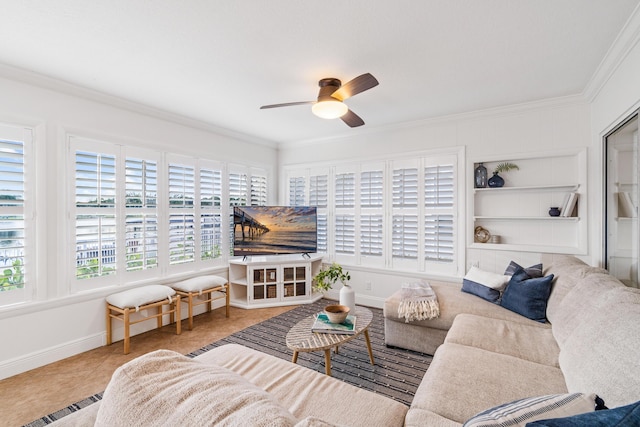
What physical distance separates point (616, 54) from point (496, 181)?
5.01 feet

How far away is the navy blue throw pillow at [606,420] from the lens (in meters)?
0.65

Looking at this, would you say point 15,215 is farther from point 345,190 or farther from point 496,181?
point 496,181

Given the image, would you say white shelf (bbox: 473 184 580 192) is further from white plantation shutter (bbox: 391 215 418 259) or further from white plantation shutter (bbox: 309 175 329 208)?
white plantation shutter (bbox: 309 175 329 208)

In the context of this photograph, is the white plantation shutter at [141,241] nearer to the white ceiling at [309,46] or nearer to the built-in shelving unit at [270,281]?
the built-in shelving unit at [270,281]

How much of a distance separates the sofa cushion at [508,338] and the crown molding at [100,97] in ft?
12.2

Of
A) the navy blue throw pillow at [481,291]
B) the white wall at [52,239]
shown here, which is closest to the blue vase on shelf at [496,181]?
the navy blue throw pillow at [481,291]

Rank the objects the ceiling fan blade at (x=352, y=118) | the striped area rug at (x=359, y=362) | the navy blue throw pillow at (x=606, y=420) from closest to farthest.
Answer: the navy blue throw pillow at (x=606, y=420), the striped area rug at (x=359, y=362), the ceiling fan blade at (x=352, y=118)

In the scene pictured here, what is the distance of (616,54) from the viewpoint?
7.25 feet

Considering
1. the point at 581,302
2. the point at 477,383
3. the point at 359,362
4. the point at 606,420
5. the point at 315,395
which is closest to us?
the point at 606,420

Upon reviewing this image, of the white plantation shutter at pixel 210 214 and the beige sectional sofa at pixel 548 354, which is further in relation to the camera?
the white plantation shutter at pixel 210 214

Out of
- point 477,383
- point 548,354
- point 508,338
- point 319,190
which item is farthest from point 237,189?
point 548,354

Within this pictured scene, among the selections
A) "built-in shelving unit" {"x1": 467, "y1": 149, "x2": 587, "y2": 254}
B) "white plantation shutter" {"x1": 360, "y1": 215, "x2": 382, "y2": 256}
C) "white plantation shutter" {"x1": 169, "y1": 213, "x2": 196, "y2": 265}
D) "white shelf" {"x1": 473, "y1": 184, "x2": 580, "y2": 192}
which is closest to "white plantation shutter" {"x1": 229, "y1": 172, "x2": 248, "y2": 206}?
"white plantation shutter" {"x1": 169, "y1": 213, "x2": 196, "y2": 265}

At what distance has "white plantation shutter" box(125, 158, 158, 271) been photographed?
332cm

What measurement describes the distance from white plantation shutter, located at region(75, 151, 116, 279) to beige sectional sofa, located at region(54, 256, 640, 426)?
2078 mm
